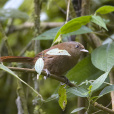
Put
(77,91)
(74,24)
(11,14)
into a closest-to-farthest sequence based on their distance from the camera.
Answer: (77,91)
(74,24)
(11,14)

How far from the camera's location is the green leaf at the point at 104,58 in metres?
1.89

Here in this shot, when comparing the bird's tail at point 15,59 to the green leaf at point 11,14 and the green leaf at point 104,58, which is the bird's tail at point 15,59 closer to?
the green leaf at point 104,58

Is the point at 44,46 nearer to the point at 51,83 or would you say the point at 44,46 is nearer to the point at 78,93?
the point at 51,83

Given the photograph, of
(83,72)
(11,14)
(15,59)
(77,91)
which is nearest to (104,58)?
(83,72)

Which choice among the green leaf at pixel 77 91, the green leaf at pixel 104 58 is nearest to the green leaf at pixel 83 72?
the green leaf at pixel 104 58

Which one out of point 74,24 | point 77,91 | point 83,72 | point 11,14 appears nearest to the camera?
point 77,91

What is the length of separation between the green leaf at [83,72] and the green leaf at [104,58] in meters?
0.16

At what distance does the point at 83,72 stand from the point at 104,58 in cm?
29

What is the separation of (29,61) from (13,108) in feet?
4.63

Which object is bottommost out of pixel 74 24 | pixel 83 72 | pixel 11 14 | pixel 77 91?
pixel 83 72

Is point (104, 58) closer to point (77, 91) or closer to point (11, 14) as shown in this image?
point (77, 91)

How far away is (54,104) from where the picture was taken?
316 centimetres

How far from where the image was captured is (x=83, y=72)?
2244 millimetres

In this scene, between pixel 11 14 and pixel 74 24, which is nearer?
pixel 74 24
